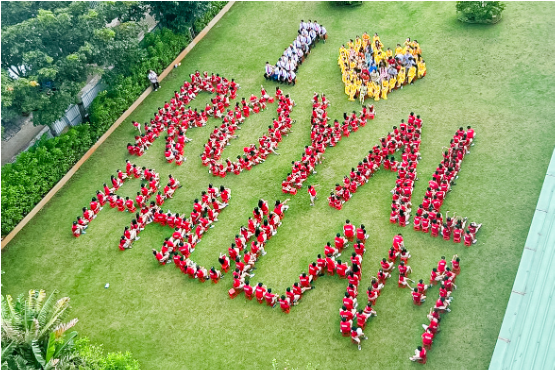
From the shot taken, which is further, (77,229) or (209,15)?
(209,15)

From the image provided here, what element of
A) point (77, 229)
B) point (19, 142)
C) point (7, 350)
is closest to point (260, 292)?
point (7, 350)

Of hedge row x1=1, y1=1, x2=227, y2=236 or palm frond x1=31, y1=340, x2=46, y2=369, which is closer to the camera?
palm frond x1=31, y1=340, x2=46, y2=369

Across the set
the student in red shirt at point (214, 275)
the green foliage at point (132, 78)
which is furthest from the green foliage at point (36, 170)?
the student in red shirt at point (214, 275)

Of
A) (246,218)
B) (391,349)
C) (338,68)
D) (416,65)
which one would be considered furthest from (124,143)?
(391,349)

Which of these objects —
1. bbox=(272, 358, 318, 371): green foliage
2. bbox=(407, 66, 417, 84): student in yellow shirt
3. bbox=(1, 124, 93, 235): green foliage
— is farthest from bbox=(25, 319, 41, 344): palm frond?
bbox=(407, 66, 417, 84): student in yellow shirt

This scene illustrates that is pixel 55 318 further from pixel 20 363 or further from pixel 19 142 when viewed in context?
pixel 19 142

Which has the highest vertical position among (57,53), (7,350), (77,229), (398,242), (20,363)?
Result: (57,53)

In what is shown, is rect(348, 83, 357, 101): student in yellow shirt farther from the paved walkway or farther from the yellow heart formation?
the paved walkway
